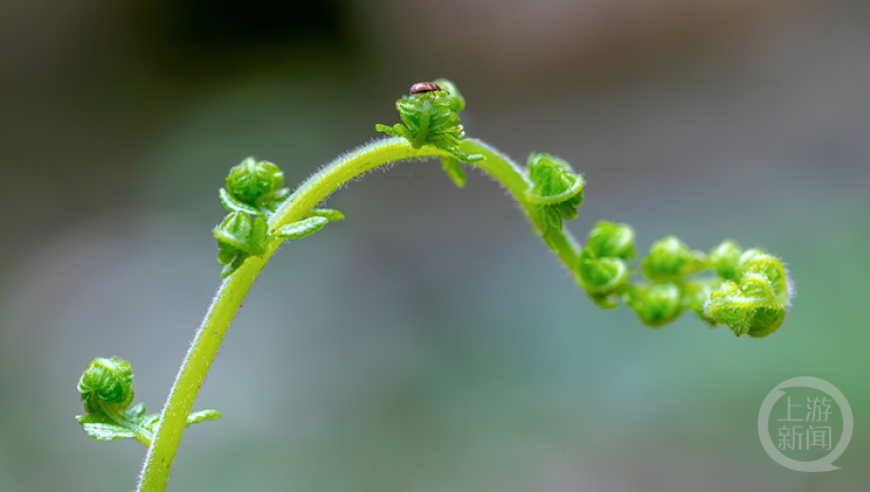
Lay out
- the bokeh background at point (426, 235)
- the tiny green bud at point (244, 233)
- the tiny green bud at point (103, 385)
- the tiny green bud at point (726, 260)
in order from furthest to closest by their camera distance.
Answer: the bokeh background at point (426, 235) < the tiny green bud at point (726, 260) < the tiny green bud at point (103, 385) < the tiny green bud at point (244, 233)

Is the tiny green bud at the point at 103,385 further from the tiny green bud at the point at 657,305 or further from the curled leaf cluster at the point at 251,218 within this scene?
the tiny green bud at the point at 657,305

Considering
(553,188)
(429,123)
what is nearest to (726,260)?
(553,188)

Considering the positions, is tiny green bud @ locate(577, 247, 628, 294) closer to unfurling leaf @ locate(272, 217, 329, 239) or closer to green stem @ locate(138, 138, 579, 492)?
green stem @ locate(138, 138, 579, 492)

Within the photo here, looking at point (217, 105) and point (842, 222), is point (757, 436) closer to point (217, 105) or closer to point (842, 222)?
Answer: point (842, 222)

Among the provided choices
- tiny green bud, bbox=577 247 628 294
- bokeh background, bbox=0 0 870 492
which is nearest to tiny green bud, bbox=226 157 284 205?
tiny green bud, bbox=577 247 628 294

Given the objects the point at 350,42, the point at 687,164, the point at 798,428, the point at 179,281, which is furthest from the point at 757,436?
the point at 350,42

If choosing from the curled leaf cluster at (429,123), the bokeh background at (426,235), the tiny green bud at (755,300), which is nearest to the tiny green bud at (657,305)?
the tiny green bud at (755,300)

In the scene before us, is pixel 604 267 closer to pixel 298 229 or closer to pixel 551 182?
pixel 551 182
